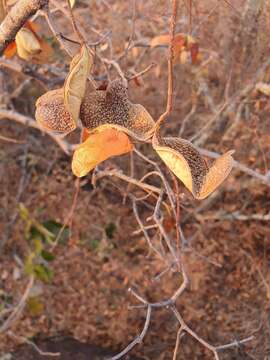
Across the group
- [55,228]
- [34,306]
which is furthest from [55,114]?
[34,306]

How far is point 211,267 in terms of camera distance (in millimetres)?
1865

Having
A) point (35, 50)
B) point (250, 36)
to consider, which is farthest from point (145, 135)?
point (250, 36)

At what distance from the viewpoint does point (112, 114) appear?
62cm

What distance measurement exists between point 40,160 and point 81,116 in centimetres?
163

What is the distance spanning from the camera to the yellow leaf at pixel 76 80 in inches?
22.0

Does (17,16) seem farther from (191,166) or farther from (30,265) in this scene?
(30,265)

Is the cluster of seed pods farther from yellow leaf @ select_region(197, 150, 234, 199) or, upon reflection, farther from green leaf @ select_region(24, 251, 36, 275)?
green leaf @ select_region(24, 251, 36, 275)

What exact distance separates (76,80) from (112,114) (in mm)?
71

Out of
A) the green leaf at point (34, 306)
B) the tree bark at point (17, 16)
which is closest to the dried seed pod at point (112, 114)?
the tree bark at point (17, 16)

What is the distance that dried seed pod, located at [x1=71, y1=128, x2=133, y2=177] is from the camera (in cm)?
59

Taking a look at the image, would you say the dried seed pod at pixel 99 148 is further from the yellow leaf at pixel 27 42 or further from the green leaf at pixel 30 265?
the green leaf at pixel 30 265

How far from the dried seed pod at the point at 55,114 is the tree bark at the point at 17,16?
0.11 meters

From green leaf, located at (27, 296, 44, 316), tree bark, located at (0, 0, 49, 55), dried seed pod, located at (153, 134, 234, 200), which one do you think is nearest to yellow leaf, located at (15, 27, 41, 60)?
tree bark, located at (0, 0, 49, 55)

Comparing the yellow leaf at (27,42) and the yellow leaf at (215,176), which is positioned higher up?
the yellow leaf at (215,176)
